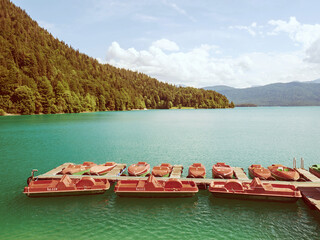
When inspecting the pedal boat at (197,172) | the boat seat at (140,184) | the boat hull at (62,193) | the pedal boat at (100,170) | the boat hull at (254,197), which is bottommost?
the boat hull at (62,193)

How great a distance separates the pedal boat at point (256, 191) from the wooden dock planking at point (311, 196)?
0.90m

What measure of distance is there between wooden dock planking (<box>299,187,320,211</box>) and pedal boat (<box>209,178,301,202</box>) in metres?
0.90

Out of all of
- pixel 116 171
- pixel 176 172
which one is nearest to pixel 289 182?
pixel 176 172

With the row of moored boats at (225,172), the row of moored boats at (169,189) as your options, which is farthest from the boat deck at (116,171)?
the row of moored boats at (169,189)

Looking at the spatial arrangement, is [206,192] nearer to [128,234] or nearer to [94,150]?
[128,234]

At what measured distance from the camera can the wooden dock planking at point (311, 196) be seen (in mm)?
22188

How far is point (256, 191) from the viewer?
24422 mm

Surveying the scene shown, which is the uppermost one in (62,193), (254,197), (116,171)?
(116,171)

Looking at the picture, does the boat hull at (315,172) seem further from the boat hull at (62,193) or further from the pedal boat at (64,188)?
the boat hull at (62,193)

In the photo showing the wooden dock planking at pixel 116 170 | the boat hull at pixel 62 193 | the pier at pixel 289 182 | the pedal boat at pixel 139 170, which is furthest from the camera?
the wooden dock planking at pixel 116 170

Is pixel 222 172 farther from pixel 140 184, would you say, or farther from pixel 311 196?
pixel 140 184

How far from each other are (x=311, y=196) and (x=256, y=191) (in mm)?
5532

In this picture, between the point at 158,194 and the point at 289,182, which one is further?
the point at 289,182

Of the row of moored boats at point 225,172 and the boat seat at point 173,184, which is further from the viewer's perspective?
the row of moored boats at point 225,172
